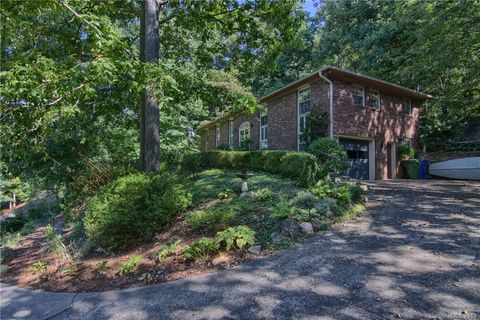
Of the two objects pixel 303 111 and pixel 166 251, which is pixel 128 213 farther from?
pixel 303 111

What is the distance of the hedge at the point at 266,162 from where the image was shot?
7.69m

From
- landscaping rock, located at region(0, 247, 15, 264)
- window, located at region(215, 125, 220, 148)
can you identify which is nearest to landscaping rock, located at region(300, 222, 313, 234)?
landscaping rock, located at region(0, 247, 15, 264)

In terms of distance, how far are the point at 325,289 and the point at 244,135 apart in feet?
56.1

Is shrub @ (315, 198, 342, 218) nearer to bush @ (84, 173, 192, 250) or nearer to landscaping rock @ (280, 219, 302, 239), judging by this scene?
landscaping rock @ (280, 219, 302, 239)

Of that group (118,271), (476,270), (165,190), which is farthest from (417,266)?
(165,190)

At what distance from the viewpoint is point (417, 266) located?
3729 mm

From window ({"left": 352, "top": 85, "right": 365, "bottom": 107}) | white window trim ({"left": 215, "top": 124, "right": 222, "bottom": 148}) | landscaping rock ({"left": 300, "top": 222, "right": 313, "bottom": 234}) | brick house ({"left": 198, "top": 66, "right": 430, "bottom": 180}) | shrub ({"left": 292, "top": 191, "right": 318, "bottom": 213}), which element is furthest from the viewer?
white window trim ({"left": 215, "top": 124, "right": 222, "bottom": 148})

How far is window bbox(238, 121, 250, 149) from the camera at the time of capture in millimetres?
18859

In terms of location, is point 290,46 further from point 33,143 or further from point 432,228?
point 33,143

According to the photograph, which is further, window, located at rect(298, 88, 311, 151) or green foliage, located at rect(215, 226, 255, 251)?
window, located at rect(298, 88, 311, 151)

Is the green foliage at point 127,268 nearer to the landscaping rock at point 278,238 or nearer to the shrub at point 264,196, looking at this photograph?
the landscaping rock at point 278,238

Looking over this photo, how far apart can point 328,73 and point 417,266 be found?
34.3ft

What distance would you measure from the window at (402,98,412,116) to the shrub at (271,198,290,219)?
1390 centimetres

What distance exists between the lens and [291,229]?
5.00 metres
